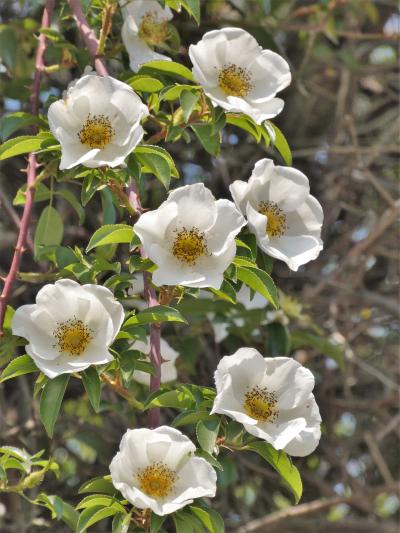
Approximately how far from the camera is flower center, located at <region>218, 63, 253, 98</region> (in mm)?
1114

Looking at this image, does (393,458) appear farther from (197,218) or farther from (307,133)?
(197,218)

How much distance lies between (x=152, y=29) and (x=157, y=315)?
1.74 ft

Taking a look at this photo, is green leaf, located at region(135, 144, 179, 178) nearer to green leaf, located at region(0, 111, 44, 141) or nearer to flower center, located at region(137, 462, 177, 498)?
green leaf, located at region(0, 111, 44, 141)

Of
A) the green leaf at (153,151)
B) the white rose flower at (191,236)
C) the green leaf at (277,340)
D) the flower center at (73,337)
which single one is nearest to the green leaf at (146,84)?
the green leaf at (153,151)

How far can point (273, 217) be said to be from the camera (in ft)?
3.78

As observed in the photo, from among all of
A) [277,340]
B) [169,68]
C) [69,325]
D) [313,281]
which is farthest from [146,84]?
[313,281]

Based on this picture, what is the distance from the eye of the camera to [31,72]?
1732mm

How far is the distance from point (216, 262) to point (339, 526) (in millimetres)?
1063

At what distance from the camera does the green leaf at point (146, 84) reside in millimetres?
1176

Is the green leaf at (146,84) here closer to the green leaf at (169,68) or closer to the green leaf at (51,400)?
the green leaf at (169,68)

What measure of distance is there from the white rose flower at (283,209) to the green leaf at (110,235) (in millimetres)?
157

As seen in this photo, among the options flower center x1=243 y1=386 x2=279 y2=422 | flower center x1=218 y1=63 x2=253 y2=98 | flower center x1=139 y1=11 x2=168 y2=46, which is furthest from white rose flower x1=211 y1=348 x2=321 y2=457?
flower center x1=139 y1=11 x2=168 y2=46

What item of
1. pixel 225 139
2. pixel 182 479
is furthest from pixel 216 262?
pixel 225 139

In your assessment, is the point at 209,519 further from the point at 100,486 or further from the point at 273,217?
the point at 273,217
